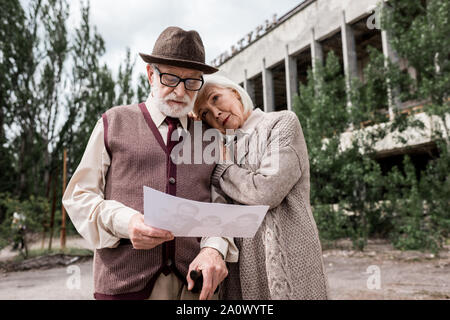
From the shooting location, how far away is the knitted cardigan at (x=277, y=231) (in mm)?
1431

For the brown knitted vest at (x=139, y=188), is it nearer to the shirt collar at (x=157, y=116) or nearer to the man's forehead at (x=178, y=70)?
the shirt collar at (x=157, y=116)

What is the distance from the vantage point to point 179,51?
1573 millimetres

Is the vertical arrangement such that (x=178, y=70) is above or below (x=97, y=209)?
above

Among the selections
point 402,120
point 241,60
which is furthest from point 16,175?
point 402,120

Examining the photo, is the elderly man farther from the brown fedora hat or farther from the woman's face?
the woman's face

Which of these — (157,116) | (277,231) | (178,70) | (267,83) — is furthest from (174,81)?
(267,83)

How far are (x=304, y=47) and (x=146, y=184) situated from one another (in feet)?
55.8

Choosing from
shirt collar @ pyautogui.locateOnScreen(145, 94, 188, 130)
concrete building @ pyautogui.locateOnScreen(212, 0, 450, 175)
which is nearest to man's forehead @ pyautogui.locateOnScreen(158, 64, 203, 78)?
shirt collar @ pyautogui.locateOnScreen(145, 94, 188, 130)

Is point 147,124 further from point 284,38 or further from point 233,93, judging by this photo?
point 284,38

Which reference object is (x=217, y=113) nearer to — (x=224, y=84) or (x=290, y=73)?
(x=224, y=84)

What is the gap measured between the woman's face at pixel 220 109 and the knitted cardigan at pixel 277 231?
227 millimetres

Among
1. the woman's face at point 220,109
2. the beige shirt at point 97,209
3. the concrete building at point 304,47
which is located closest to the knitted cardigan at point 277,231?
the beige shirt at point 97,209

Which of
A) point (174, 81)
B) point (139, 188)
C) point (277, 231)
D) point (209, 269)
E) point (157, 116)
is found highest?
point (174, 81)

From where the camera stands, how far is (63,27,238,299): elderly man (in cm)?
141
